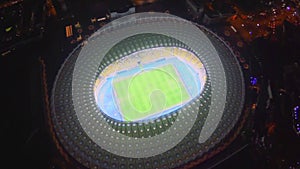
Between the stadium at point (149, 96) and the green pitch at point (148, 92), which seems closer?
the stadium at point (149, 96)

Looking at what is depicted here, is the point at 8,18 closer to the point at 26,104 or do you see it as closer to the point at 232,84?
the point at 26,104

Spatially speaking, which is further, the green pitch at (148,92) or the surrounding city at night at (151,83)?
Result: the green pitch at (148,92)

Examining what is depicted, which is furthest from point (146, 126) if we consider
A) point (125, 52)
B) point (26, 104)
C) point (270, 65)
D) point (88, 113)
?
point (270, 65)

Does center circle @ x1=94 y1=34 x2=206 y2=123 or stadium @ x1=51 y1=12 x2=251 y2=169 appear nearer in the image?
stadium @ x1=51 y1=12 x2=251 y2=169
